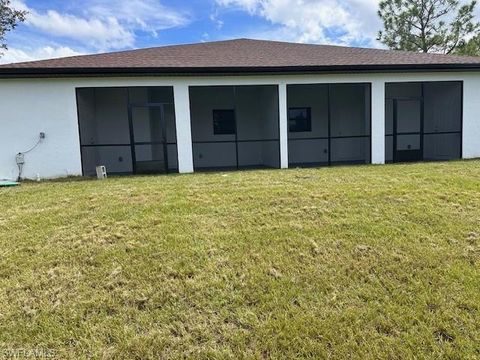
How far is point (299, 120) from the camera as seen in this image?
46.7 ft

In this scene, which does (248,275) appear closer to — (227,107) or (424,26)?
(227,107)

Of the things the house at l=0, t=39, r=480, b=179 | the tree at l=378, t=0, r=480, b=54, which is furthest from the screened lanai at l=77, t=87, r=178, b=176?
the tree at l=378, t=0, r=480, b=54

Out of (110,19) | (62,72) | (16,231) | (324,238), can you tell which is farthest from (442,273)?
(110,19)

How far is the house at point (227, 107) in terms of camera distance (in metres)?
9.82

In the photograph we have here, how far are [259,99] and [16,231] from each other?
10.3 metres

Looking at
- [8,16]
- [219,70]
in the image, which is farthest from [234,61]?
[8,16]

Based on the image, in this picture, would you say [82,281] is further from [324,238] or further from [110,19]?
[110,19]

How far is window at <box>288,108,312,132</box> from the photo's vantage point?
14.2 meters

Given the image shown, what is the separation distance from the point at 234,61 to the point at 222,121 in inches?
136

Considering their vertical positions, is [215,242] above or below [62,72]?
below

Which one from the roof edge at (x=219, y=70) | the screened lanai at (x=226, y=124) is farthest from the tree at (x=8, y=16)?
the roof edge at (x=219, y=70)

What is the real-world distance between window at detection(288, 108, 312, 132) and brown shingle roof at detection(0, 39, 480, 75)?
7.25ft

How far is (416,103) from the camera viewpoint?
1452 centimetres

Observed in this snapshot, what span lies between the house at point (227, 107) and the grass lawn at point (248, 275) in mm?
4532
